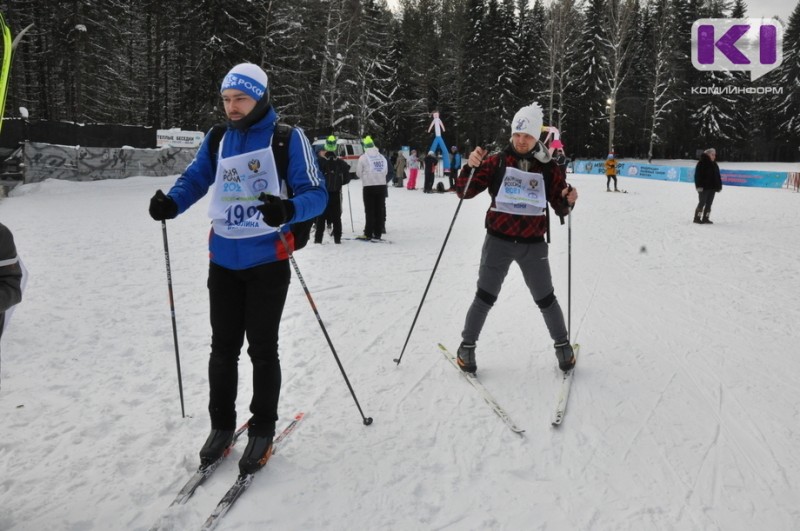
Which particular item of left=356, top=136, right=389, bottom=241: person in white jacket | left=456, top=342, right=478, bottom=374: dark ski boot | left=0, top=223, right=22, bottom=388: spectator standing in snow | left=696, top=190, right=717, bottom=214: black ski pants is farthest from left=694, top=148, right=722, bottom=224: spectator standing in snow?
left=0, top=223, right=22, bottom=388: spectator standing in snow

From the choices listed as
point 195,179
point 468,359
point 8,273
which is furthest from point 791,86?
point 8,273

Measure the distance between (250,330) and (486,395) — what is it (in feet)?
6.11

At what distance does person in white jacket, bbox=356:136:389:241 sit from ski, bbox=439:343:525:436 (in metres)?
6.15

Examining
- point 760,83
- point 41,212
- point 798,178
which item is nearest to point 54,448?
point 41,212

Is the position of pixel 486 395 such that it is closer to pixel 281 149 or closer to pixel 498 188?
pixel 498 188

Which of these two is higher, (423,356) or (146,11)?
(146,11)

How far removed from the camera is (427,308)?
6.09 m

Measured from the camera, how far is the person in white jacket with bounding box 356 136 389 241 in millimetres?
10297

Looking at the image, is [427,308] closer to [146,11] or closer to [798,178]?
[798,178]

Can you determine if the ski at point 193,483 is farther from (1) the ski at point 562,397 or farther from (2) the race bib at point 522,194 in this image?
(2) the race bib at point 522,194

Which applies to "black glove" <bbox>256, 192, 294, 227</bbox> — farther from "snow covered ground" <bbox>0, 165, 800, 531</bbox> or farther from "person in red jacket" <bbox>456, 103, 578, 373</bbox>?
"person in red jacket" <bbox>456, 103, 578, 373</bbox>

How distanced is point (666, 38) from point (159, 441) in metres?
49.1

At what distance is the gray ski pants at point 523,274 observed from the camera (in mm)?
3916

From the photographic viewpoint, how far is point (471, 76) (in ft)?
142
